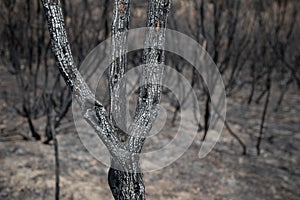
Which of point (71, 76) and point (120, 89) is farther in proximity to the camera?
point (120, 89)

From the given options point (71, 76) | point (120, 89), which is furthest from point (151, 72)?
point (71, 76)

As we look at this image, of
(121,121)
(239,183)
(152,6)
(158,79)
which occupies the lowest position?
(239,183)

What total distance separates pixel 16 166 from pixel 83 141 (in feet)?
3.00

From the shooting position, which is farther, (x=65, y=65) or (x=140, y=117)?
(x=140, y=117)

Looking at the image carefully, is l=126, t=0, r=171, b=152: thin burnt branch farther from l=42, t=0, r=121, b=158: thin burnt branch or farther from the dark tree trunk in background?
l=42, t=0, r=121, b=158: thin burnt branch

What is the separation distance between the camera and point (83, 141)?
13.5ft

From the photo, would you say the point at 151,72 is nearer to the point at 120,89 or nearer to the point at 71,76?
the point at 120,89

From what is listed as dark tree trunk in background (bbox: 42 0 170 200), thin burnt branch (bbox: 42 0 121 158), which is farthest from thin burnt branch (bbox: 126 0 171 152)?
thin burnt branch (bbox: 42 0 121 158)

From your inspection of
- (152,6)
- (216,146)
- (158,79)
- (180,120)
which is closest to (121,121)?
(158,79)

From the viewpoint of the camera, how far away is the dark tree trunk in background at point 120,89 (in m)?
1.69

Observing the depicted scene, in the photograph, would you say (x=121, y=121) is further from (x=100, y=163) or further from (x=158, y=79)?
(x=100, y=163)

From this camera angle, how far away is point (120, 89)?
182 centimetres

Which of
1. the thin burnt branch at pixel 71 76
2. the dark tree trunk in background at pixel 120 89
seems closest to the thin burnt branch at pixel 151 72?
the dark tree trunk in background at pixel 120 89

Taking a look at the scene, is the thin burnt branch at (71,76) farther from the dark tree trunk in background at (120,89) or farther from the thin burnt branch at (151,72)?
the thin burnt branch at (151,72)
